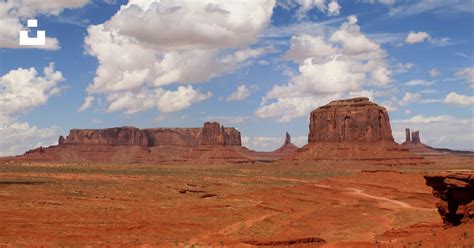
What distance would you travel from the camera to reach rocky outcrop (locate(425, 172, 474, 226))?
2255cm

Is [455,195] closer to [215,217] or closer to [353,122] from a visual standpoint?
[215,217]

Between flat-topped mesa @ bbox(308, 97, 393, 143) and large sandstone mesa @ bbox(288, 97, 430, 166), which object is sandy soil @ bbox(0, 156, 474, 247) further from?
flat-topped mesa @ bbox(308, 97, 393, 143)

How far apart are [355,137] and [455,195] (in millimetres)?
107495

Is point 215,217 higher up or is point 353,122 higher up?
point 353,122

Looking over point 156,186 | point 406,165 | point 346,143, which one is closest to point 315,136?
point 346,143

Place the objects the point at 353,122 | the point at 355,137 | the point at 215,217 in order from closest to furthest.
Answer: the point at 215,217 < the point at 353,122 < the point at 355,137

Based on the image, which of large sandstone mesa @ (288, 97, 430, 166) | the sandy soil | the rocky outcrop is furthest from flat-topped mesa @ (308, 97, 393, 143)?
the rocky outcrop

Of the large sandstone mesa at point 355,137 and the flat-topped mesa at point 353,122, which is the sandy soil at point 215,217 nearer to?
the large sandstone mesa at point 355,137

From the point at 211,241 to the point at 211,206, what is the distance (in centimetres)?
1726

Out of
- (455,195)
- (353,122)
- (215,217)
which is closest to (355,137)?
(353,122)

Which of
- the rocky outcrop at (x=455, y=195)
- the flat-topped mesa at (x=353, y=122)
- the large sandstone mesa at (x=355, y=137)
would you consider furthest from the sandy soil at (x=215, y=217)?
the flat-topped mesa at (x=353, y=122)

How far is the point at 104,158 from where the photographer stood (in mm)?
190500

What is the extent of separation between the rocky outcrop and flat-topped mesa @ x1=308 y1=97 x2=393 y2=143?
105059mm

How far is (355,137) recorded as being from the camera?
129m
